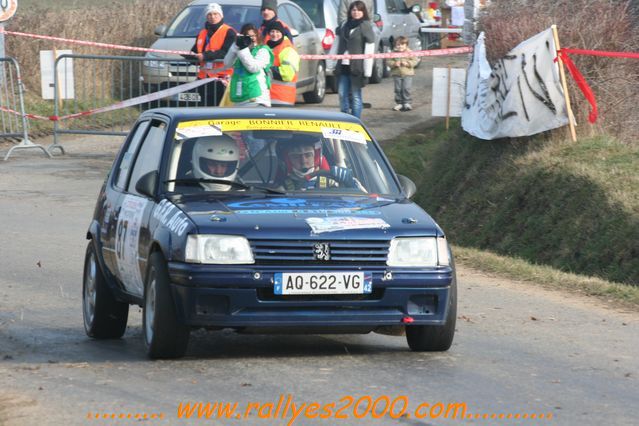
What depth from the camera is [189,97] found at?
903 inches

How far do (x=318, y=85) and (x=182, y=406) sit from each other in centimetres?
2151

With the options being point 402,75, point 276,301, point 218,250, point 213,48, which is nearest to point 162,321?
point 218,250

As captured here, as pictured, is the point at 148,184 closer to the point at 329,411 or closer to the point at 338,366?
the point at 338,366

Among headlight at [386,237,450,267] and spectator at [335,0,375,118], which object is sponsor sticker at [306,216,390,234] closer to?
headlight at [386,237,450,267]

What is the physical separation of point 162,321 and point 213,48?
13843mm

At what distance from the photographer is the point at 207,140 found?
30.5ft

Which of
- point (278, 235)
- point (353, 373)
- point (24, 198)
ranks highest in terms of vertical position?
point (278, 235)

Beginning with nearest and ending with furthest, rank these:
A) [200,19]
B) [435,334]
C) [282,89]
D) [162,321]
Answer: [162,321], [435,334], [282,89], [200,19]

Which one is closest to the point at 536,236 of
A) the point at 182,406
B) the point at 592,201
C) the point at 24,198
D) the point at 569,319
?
the point at 592,201

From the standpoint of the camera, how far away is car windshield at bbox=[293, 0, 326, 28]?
99.0ft

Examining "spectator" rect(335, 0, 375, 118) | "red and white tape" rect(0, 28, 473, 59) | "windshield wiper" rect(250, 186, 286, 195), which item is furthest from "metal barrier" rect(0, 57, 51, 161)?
"windshield wiper" rect(250, 186, 286, 195)

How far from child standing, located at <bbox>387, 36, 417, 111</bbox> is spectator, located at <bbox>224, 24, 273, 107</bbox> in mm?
9304

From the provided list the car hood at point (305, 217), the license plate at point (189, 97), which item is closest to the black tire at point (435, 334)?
the car hood at point (305, 217)

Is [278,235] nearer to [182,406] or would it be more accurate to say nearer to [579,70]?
[182,406]
